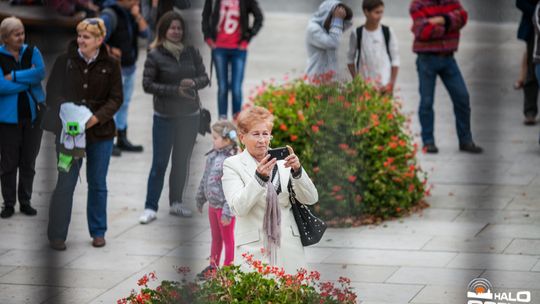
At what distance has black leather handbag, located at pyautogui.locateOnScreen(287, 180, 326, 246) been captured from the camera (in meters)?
5.44

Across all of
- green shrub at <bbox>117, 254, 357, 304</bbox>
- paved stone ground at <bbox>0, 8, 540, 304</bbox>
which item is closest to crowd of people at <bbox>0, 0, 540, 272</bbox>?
paved stone ground at <bbox>0, 8, 540, 304</bbox>

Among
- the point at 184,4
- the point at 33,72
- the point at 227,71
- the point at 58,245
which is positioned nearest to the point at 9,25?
the point at 33,72

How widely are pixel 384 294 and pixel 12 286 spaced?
2.34m

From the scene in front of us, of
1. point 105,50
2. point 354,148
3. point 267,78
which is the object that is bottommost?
point 267,78

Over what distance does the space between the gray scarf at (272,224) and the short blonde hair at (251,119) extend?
0.90 feet

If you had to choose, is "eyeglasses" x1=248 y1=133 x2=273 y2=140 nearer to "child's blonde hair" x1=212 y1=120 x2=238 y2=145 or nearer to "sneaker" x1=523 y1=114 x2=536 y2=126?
"child's blonde hair" x1=212 y1=120 x2=238 y2=145

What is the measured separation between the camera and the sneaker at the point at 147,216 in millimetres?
8672

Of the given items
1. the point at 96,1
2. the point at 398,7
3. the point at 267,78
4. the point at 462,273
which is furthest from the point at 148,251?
the point at 398,7

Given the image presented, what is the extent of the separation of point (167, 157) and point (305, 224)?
340 centimetres

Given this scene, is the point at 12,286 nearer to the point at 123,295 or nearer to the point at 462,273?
the point at 123,295

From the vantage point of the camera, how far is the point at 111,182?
1003 cm

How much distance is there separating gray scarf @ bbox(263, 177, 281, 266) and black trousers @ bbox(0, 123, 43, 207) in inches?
147

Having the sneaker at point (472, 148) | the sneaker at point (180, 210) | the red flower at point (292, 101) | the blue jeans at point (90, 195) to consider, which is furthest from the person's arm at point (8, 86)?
the sneaker at point (472, 148)

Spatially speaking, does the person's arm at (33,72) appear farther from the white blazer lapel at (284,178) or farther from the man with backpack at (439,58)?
the white blazer lapel at (284,178)
